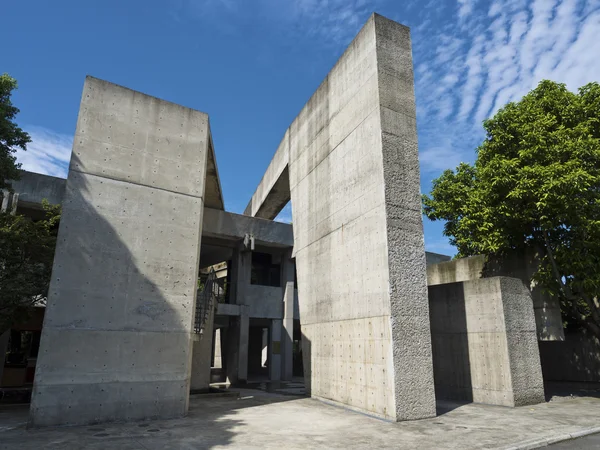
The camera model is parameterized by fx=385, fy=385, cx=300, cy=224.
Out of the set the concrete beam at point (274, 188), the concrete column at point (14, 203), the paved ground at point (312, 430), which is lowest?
the paved ground at point (312, 430)

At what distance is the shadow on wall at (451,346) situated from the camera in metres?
12.1

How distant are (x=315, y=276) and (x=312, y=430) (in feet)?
20.2

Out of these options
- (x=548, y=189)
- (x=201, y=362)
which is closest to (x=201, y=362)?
(x=201, y=362)

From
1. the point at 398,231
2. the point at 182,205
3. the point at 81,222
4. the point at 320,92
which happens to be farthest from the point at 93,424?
the point at 320,92

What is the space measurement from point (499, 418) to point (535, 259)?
6.90 meters

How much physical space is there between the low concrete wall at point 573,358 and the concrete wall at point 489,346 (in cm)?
690

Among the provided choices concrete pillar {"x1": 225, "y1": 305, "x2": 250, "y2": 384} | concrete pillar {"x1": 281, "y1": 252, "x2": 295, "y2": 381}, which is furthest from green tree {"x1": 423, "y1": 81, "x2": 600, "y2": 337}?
concrete pillar {"x1": 225, "y1": 305, "x2": 250, "y2": 384}

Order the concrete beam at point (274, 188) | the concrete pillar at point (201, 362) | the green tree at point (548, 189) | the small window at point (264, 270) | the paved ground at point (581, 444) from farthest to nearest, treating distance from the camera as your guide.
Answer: the small window at point (264, 270), the concrete beam at point (274, 188), the concrete pillar at point (201, 362), the green tree at point (548, 189), the paved ground at point (581, 444)

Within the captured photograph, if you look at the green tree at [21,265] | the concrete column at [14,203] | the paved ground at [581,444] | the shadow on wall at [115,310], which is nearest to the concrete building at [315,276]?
the shadow on wall at [115,310]

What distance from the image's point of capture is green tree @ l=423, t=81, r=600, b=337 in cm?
1149

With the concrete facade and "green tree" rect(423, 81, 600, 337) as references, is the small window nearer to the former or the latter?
the concrete facade

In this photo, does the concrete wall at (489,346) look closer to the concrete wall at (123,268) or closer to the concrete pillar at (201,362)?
the concrete pillar at (201,362)

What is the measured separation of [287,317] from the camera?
2198cm

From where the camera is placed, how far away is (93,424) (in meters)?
8.23
